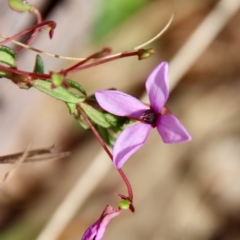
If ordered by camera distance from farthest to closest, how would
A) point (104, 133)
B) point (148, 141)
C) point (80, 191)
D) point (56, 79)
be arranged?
point (148, 141) → point (80, 191) → point (104, 133) → point (56, 79)

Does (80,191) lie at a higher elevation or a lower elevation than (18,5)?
lower

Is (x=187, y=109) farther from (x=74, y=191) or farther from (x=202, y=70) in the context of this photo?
(x=74, y=191)

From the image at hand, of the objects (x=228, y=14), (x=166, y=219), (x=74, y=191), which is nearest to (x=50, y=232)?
(x=74, y=191)

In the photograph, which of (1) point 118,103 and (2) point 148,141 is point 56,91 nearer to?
(1) point 118,103

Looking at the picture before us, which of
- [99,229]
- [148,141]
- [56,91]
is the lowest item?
[148,141]

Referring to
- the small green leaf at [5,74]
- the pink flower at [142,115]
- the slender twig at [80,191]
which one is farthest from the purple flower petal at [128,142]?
the slender twig at [80,191]

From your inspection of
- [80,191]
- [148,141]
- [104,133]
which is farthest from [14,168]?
[148,141]

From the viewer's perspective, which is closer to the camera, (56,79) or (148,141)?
(56,79)

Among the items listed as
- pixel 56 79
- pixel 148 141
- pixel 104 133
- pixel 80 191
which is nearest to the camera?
pixel 56 79
